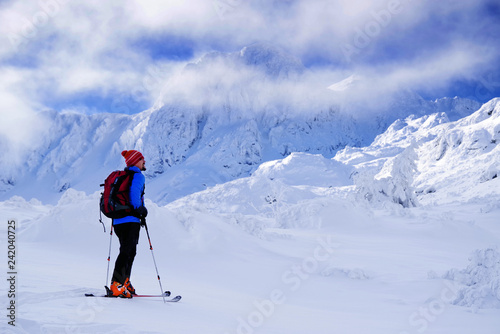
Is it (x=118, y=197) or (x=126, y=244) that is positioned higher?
(x=118, y=197)

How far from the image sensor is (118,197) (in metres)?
4.32

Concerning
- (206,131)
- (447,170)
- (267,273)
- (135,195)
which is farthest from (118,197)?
(206,131)

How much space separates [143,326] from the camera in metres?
2.92

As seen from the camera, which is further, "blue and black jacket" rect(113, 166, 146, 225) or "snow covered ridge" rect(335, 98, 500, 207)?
"snow covered ridge" rect(335, 98, 500, 207)

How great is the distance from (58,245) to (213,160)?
110 metres

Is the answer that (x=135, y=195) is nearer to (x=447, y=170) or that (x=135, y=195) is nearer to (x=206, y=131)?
(x=447, y=170)

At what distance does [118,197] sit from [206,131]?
124185 mm

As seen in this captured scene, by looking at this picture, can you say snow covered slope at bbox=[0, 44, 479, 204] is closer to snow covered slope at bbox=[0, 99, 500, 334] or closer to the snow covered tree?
the snow covered tree

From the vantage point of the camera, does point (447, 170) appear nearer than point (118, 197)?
No

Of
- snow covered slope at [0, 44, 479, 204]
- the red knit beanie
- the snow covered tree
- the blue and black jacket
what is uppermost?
snow covered slope at [0, 44, 479, 204]

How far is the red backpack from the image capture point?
431 cm

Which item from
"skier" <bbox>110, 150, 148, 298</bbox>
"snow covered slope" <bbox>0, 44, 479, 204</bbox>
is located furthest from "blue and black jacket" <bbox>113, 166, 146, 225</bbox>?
"snow covered slope" <bbox>0, 44, 479, 204</bbox>

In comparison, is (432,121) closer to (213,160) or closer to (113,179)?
Answer: (213,160)

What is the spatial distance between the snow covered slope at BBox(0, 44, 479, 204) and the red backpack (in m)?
108
